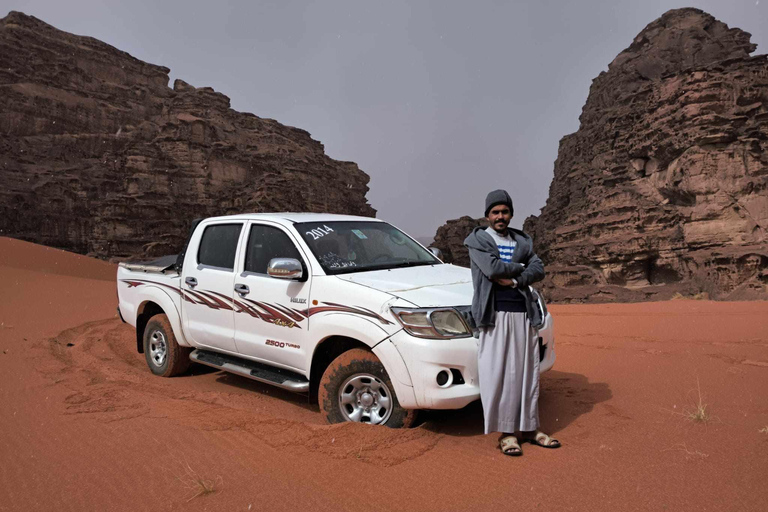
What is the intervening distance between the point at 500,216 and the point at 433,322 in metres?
0.99

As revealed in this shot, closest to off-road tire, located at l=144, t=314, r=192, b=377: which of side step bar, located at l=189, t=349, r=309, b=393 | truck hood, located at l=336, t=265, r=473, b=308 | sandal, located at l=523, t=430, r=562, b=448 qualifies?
side step bar, located at l=189, t=349, r=309, b=393

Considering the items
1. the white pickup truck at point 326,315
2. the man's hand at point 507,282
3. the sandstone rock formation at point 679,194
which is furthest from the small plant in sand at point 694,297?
the man's hand at point 507,282

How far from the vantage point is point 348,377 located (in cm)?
433

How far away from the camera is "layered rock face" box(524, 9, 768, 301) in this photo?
31.5 metres

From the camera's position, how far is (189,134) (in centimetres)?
6938

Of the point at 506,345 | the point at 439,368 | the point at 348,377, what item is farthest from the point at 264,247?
the point at 506,345

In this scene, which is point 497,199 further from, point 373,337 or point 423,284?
point 373,337

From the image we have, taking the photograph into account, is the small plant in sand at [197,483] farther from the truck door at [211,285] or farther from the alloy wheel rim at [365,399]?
the truck door at [211,285]

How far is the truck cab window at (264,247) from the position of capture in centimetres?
532

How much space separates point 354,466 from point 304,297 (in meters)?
1.73

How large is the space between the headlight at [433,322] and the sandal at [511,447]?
816 mm

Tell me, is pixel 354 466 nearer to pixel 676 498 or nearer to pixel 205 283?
pixel 676 498

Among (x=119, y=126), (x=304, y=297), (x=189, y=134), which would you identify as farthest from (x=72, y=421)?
(x=119, y=126)

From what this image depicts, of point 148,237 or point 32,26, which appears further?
point 32,26
